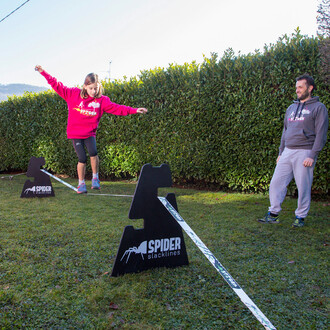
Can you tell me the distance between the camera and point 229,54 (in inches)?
259

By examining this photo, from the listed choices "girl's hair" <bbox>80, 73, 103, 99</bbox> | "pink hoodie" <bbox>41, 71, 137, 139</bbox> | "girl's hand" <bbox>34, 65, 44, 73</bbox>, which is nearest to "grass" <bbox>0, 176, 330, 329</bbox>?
"pink hoodie" <bbox>41, 71, 137, 139</bbox>

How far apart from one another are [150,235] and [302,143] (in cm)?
252

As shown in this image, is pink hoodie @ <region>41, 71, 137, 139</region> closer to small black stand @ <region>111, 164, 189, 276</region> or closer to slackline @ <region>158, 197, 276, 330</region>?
small black stand @ <region>111, 164, 189, 276</region>

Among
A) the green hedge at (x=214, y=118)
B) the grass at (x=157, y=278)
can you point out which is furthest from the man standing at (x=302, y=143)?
the green hedge at (x=214, y=118)

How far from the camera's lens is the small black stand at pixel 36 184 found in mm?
6062

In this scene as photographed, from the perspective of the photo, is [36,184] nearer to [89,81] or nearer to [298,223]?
[89,81]

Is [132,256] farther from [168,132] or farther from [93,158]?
[168,132]

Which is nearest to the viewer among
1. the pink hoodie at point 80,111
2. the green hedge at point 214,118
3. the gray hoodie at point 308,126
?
the gray hoodie at point 308,126

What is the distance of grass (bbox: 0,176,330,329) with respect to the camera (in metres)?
2.00

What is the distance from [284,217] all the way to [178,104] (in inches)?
147

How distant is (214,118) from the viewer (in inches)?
267

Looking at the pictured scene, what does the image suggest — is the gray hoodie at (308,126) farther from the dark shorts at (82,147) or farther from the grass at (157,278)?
the dark shorts at (82,147)

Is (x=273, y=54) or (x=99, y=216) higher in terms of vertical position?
(x=273, y=54)

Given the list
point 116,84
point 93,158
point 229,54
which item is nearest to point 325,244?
point 93,158
